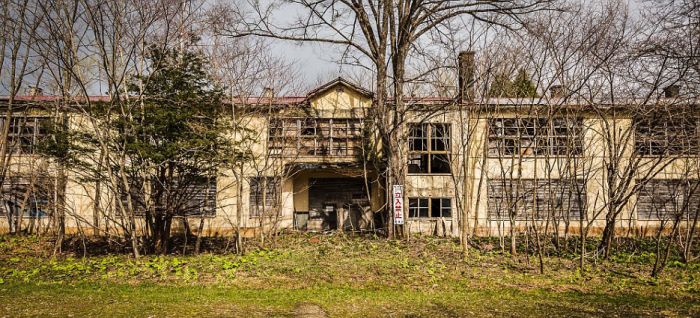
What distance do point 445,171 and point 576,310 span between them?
1217 centimetres

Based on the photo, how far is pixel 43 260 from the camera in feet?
44.9

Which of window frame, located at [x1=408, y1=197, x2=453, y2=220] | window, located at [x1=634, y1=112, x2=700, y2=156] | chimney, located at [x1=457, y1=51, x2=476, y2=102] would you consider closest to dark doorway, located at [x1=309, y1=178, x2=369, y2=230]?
window frame, located at [x1=408, y1=197, x2=453, y2=220]

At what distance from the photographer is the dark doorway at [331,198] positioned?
21.3 metres

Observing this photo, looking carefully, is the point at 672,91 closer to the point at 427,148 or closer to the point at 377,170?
the point at 427,148

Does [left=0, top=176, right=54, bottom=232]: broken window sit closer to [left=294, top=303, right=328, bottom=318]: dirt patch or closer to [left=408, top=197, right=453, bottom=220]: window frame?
[left=294, top=303, right=328, bottom=318]: dirt patch

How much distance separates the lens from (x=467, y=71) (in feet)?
52.3

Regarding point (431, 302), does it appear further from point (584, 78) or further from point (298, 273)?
point (584, 78)

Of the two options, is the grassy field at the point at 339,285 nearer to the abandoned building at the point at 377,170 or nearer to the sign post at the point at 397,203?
the sign post at the point at 397,203

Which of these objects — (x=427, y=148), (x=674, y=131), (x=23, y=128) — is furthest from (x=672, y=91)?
(x=23, y=128)

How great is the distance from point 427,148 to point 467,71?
5.17m

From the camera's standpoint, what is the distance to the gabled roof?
20016 mm

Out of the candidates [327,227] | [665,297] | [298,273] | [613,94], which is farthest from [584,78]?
[327,227]

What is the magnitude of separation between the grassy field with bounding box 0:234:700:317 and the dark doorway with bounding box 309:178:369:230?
5.97m

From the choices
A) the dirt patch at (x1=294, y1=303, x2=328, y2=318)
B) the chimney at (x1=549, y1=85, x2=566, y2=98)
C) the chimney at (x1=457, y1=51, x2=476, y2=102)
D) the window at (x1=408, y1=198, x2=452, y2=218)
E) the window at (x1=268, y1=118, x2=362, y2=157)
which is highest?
the chimney at (x1=457, y1=51, x2=476, y2=102)
